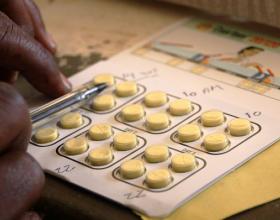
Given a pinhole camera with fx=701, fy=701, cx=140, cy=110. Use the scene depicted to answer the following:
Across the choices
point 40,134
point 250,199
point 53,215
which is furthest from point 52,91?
point 250,199

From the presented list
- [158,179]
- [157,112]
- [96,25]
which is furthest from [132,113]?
[96,25]

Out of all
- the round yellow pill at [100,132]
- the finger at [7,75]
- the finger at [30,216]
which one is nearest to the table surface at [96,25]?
the finger at [7,75]

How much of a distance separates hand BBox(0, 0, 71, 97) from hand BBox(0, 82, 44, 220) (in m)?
0.16

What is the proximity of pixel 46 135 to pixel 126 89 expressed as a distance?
125 millimetres

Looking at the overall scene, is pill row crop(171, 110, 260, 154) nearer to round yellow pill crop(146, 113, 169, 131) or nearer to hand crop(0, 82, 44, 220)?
round yellow pill crop(146, 113, 169, 131)

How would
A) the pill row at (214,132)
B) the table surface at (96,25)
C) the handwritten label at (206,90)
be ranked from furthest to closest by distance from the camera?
the table surface at (96,25) → the handwritten label at (206,90) → the pill row at (214,132)

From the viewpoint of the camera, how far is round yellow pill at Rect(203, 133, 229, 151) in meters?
0.72

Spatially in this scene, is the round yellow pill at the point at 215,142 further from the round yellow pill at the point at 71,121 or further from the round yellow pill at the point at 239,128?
the round yellow pill at the point at 71,121

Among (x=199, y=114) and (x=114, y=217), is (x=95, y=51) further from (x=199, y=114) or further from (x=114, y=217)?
(x=114, y=217)

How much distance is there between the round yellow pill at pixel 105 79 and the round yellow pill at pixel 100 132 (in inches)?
4.5

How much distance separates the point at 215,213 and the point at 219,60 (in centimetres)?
32

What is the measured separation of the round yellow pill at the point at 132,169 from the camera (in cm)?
69

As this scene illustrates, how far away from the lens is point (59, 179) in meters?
0.72

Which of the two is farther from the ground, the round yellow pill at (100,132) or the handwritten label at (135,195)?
the round yellow pill at (100,132)
